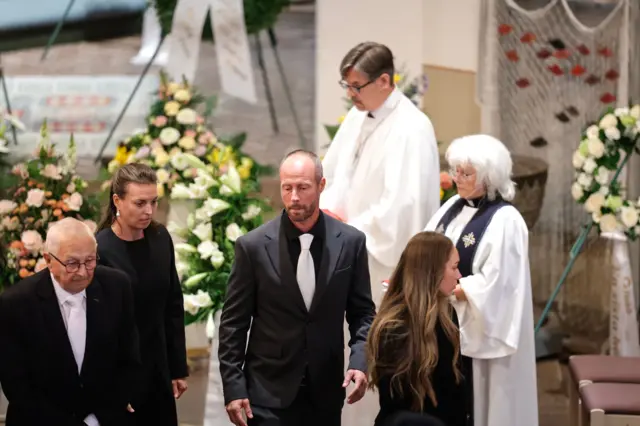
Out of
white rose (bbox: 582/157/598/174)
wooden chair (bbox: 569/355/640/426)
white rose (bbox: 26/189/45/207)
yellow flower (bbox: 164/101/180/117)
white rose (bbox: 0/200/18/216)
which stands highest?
yellow flower (bbox: 164/101/180/117)

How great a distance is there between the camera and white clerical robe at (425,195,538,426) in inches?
184

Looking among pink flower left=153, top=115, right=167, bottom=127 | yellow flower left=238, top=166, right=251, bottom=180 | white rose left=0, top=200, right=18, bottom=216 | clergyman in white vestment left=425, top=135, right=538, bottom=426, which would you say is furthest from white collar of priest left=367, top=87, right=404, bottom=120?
white rose left=0, top=200, right=18, bottom=216

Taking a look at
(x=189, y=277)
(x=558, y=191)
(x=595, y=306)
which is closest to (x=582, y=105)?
(x=558, y=191)

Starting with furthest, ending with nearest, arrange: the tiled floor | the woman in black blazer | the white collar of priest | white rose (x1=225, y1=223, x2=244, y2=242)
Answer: the tiled floor, white rose (x1=225, y1=223, x2=244, y2=242), the white collar of priest, the woman in black blazer

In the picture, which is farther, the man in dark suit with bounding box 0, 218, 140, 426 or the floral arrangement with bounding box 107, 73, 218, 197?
the floral arrangement with bounding box 107, 73, 218, 197

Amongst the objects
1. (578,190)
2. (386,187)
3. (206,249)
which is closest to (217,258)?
(206,249)

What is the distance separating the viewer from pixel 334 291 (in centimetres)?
395

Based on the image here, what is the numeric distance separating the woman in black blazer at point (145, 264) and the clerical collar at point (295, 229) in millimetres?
567

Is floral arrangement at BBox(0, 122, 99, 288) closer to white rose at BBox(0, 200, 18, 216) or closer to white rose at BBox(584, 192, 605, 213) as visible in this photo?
white rose at BBox(0, 200, 18, 216)

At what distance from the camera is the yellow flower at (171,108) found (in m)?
6.82

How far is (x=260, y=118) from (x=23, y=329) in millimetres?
4410

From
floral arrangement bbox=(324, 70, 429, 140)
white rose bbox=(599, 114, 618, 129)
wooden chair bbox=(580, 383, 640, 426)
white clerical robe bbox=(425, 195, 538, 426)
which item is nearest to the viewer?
white clerical robe bbox=(425, 195, 538, 426)

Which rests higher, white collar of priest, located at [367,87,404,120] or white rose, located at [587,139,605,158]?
white collar of priest, located at [367,87,404,120]

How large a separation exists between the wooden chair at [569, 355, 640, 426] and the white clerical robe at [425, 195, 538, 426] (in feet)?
2.41
